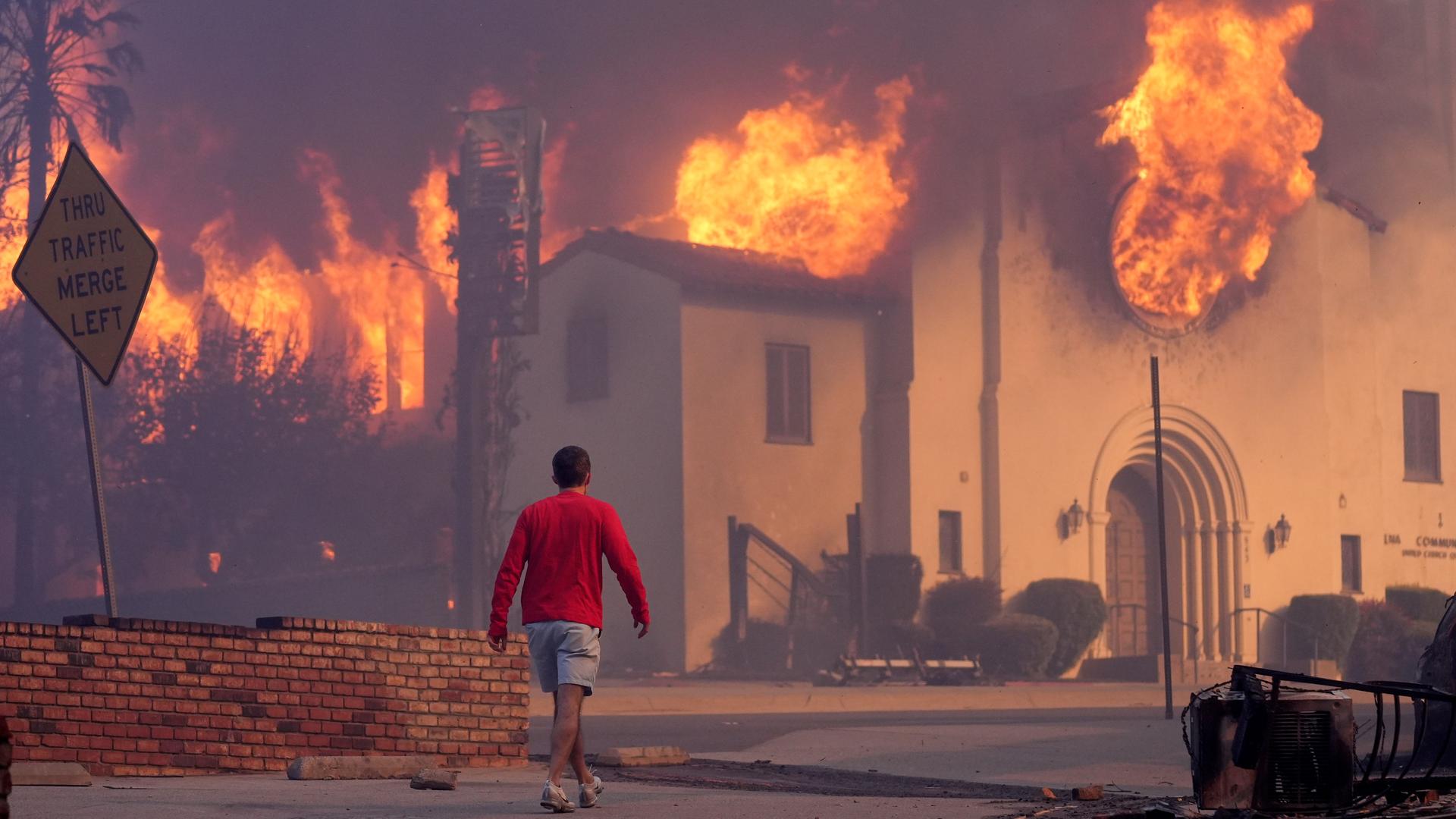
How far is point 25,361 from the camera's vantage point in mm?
43969

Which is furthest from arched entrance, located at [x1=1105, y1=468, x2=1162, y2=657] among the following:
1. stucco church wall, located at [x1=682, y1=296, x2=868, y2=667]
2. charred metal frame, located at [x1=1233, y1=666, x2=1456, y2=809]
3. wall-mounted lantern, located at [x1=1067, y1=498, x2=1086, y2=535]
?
charred metal frame, located at [x1=1233, y1=666, x2=1456, y2=809]

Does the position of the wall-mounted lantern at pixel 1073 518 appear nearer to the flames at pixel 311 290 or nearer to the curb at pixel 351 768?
the flames at pixel 311 290

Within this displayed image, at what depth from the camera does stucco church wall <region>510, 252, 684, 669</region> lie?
102 feet

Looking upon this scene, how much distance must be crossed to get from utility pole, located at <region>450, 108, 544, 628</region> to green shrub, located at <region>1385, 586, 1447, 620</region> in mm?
18063

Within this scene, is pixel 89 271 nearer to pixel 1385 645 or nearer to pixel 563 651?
pixel 563 651

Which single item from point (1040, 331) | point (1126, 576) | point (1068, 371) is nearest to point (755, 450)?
point (1040, 331)

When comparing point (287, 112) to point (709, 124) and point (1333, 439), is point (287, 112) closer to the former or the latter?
point (709, 124)

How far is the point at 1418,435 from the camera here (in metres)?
39.5

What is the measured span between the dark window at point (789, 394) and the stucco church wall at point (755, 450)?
109 millimetres

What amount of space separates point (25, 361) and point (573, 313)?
17295 mm

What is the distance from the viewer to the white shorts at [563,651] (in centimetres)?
820

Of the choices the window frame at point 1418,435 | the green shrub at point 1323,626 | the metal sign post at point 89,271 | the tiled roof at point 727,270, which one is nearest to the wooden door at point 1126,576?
the green shrub at point 1323,626

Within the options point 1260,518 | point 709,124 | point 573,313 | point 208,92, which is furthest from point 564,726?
point 208,92

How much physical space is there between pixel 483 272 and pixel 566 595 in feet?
80.1
